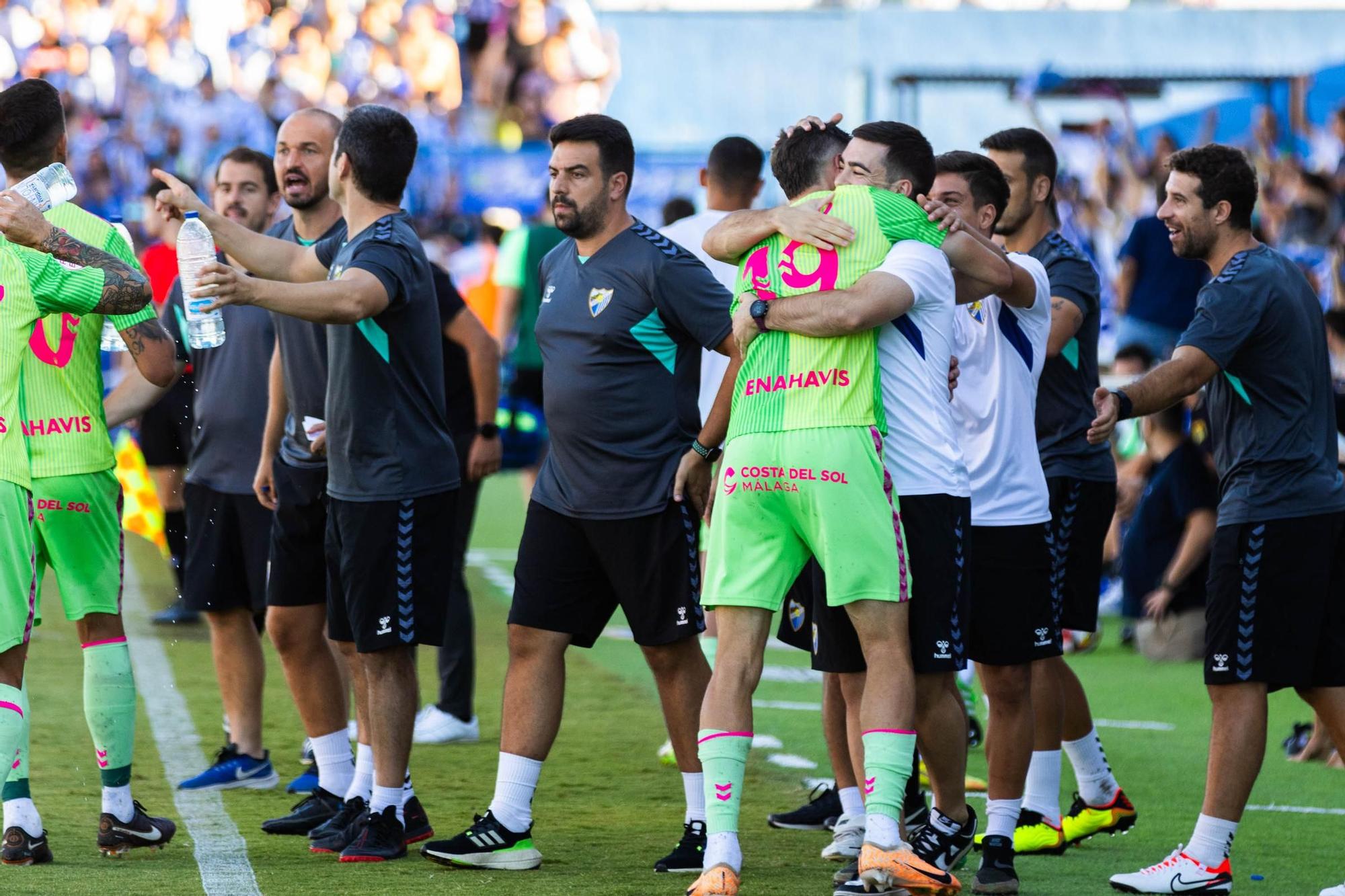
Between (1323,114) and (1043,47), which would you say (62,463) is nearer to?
(1323,114)

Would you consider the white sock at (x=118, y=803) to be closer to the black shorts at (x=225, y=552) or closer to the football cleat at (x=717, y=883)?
the black shorts at (x=225, y=552)

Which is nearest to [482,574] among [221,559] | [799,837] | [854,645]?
[221,559]

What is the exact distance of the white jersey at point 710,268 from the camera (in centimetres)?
778

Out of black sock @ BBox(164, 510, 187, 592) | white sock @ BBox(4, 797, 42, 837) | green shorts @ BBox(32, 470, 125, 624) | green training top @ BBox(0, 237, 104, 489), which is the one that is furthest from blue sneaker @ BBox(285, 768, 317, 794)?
black sock @ BBox(164, 510, 187, 592)

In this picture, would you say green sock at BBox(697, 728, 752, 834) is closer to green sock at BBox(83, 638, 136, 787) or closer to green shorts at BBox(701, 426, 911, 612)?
green shorts at BBox(701, 426, 911, 612)

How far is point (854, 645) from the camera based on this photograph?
5461 mm

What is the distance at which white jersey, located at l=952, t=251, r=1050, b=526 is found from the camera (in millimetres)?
5844

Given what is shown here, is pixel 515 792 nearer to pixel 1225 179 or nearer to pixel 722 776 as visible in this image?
pixel 722 776

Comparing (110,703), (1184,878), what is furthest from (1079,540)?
(110,703)

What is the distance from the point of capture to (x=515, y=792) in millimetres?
5730

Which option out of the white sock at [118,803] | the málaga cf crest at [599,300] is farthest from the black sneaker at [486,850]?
the málaga cf crest at [599,300]

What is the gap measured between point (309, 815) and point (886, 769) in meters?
2.23

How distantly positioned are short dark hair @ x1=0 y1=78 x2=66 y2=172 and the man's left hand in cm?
207

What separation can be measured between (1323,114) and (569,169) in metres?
14.6
